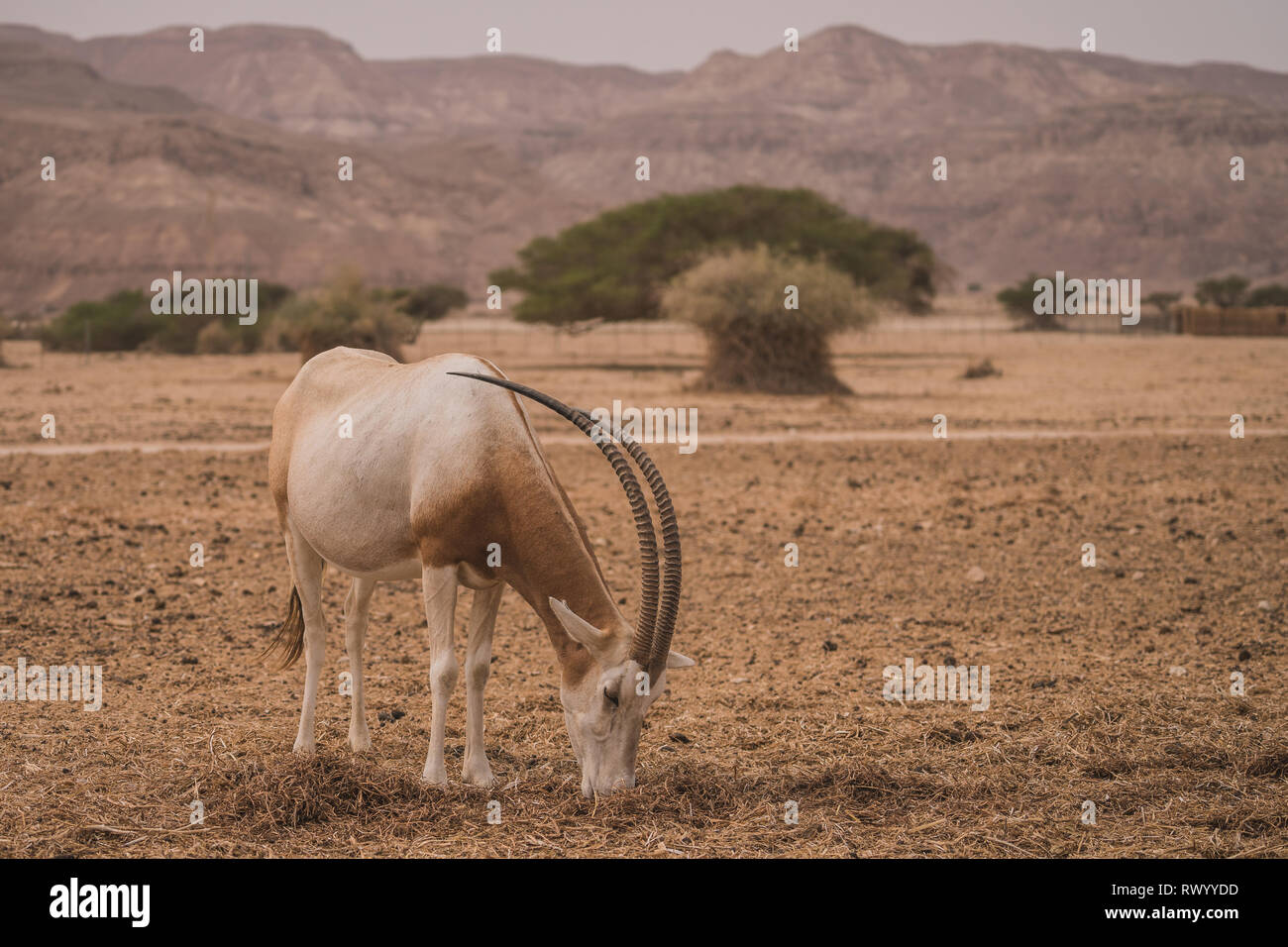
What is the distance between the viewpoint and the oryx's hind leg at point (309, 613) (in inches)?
247

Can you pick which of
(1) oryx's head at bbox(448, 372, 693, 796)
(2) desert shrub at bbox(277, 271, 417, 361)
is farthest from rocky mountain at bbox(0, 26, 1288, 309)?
(1) oryx's head at bbox(448, 372, 693, 796)

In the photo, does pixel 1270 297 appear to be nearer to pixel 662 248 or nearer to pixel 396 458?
pixel 662 248

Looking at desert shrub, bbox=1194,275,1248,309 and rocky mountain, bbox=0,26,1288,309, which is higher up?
rocky mountain, bbox=0,26,1288,309

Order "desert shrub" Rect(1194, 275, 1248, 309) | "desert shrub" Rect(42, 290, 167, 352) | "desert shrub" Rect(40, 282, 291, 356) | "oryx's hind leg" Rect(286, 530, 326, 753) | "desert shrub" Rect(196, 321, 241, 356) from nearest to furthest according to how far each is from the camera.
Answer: "oryx's hind leg" Rect(286, 530, 326, 753) < "desert shrub" Rect(196, 321, 241, 356) < "desert shrub" Rect(42, 290, 167, 352) < "desert shrub" Rect(40, 282, 291, 356) < "desert shrub" Rect(1194, 275, 1248, 309)

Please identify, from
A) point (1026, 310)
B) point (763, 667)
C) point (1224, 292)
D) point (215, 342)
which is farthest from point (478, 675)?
point (1224, 292)

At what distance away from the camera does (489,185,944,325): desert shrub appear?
45125mm

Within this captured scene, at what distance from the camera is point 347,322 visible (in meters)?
34.5

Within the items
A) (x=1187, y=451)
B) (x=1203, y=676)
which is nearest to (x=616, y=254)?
(x=1187, y=451)

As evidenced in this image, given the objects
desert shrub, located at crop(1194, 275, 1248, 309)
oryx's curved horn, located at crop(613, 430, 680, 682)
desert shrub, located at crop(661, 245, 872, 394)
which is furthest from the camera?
desert shrub, located at crop(1194, 275, 1248, 309)

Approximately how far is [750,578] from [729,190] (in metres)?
40.6

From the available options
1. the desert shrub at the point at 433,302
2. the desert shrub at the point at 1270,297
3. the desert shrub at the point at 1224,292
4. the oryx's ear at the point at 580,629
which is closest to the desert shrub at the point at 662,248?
the desert shrub at the point at 433,302

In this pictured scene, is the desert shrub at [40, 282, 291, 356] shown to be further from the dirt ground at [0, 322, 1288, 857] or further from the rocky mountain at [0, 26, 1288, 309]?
the dirt ground at [0, 322, 1288, 857]

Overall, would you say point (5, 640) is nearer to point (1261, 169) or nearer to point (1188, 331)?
point (1188, 331)
